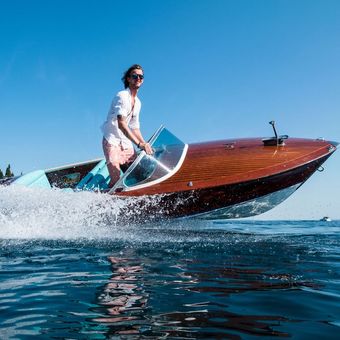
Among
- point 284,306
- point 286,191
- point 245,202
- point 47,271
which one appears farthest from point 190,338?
point 286,191

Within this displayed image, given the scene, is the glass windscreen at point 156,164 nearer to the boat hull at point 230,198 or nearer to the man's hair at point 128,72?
the boat hull at point 230,198

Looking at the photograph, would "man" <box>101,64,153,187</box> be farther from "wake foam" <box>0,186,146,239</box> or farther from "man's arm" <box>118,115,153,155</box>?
"wake foam" <box>0,186,146,239</box>

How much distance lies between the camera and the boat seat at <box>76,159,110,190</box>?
20.6ft

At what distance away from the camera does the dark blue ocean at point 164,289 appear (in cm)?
150

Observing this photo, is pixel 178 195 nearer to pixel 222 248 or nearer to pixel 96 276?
pixel 222 248

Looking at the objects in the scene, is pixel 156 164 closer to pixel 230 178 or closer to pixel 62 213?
pixel 230 178

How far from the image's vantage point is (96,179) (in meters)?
6.42

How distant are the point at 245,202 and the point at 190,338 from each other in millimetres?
4108

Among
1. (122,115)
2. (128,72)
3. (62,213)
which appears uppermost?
(128,72)

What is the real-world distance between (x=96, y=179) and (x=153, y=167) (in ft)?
5.04

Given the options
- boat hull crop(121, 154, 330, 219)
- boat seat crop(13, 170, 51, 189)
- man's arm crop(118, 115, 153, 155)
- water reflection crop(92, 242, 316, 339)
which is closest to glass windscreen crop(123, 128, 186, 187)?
man's arm crop(118, 115, 153, 155)

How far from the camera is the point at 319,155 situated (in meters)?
5.54

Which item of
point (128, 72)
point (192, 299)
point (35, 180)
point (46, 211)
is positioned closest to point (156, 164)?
point (128, 72)

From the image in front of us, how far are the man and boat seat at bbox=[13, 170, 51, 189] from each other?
1577 millimetres
